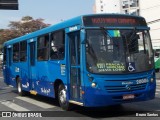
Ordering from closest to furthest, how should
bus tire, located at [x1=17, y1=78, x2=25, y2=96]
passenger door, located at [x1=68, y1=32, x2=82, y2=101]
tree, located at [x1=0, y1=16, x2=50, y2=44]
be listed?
passenger door, located at [x1=68, y1=32, x2=82, y2=101] → bus tire, located at [x1=17, y1=78, x2=25, y2=96] → tree, located at [x1=0, y1=16, x2=50, y2=44]

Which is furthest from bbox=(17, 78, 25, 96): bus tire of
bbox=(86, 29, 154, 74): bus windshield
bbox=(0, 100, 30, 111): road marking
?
bbox=(86, 29, 154, 74): bus windshield

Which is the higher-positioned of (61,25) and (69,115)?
(61,25)

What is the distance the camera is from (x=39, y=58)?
48.7 feet

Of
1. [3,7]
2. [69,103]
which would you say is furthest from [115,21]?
[3,7]

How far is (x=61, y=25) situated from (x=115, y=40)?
243 centimetres

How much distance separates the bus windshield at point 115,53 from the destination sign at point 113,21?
202 mm

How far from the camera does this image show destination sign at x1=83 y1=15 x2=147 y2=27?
10875 mm

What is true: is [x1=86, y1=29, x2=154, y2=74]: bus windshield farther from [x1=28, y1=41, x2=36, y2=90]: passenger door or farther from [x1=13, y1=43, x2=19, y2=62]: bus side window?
[x1=13, y1=43, x2=19, y2=62]: bus side window

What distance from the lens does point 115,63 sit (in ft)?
34.8

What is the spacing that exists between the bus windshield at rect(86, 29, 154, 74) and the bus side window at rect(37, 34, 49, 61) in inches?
139

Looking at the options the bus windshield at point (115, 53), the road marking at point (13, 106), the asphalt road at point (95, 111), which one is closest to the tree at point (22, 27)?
the road marking at point (13, 106)

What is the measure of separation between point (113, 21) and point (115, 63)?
129 centimetres

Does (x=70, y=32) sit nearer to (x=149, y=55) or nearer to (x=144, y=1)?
(x=149, y=55)

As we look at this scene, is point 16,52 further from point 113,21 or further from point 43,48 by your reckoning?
point 113,21
